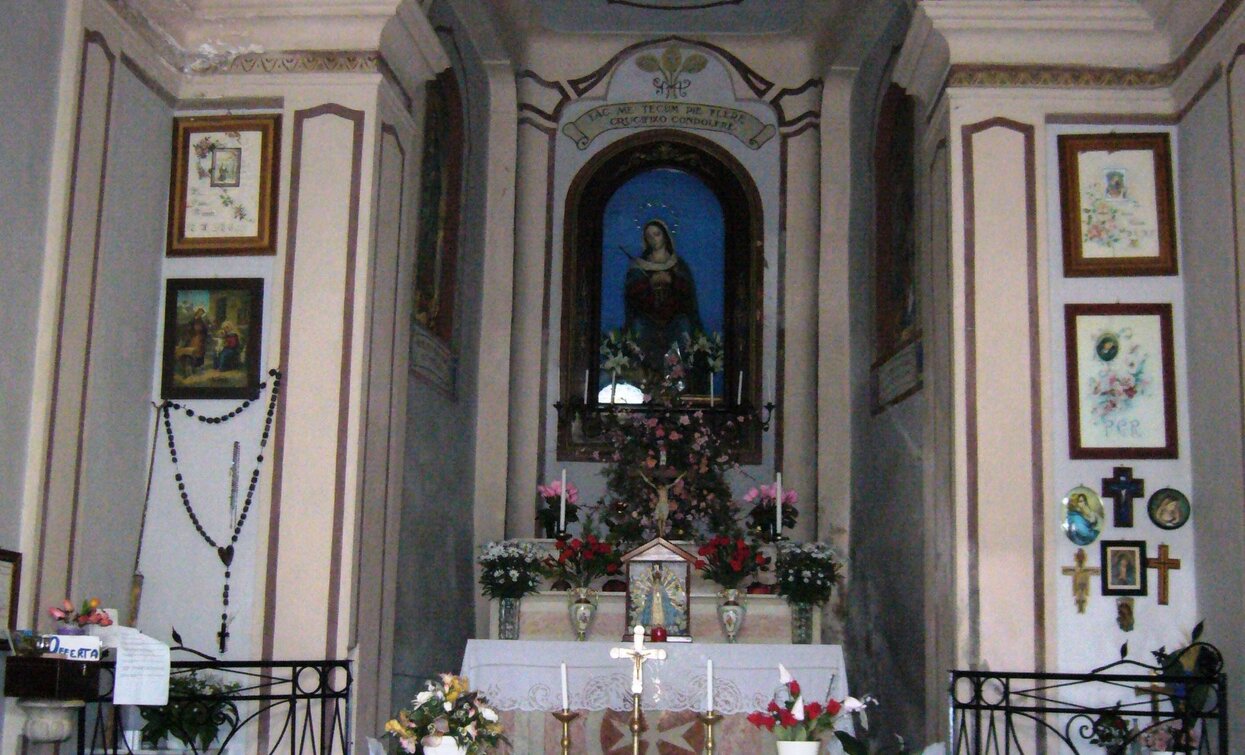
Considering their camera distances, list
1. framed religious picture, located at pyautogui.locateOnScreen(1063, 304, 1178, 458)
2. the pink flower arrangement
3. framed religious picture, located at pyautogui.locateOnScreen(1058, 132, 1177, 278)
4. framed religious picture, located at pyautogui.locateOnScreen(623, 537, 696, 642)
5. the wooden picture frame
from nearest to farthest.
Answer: the wooden picture frame
the pink flower arrangement
framed religious picture, located at pyautogui.locateOnScreen(1063, 304, 1178, 458)
framed religious picture, located at pyautogui.locateOnScreen(1058, 132, 1177, 278)
framed religious picture, located at pyautogui.locateOnScreen(623, 537, 696, 642)

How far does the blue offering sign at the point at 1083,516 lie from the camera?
731cm

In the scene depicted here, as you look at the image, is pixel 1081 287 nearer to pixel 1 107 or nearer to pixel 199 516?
pixel 199 516

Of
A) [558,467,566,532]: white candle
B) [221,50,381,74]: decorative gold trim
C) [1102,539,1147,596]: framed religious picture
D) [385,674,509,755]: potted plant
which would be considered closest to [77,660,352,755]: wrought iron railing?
[385,674,509,755]: potted plant

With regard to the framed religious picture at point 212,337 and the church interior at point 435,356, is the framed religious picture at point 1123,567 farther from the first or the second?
the framed religious picture at point 212,337

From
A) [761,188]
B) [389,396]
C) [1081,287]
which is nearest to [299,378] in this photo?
[389,396]

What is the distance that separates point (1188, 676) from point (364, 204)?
4.67 m

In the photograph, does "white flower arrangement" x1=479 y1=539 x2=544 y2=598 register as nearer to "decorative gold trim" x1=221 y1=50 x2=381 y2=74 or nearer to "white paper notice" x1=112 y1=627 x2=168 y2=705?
"white paper notice" x1=112 y1=627 x2=168 y2=705

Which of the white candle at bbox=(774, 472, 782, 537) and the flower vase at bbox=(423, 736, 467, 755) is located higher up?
the white candle at bbox=(774, 472, 782, 537)

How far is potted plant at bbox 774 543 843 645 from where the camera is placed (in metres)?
8.39

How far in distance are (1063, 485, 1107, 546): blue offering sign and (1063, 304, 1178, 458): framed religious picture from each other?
0.73 feet

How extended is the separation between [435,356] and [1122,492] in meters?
4.23

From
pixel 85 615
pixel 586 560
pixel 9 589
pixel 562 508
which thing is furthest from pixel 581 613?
pixel 9 589

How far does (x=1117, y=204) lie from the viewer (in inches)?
304

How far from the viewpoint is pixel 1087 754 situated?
23.1ft
